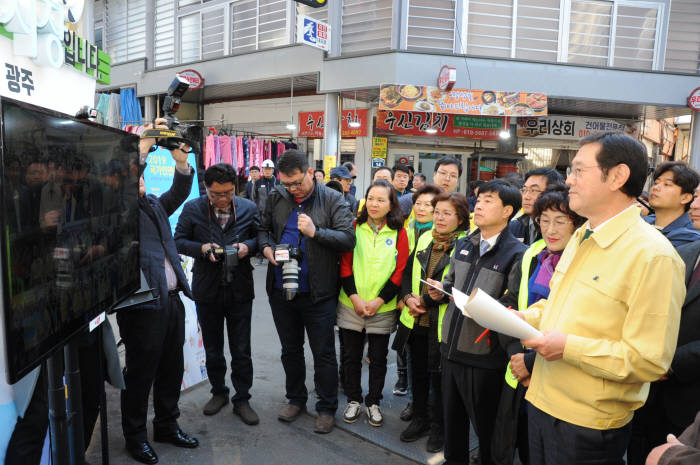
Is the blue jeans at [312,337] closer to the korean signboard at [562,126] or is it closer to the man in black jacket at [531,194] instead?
the man in black jacket at [531,194]

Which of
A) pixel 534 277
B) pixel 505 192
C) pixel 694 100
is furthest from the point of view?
pixel 694 100

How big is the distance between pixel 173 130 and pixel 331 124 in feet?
25.6

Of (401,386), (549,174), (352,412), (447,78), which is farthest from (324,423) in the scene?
(447,78)

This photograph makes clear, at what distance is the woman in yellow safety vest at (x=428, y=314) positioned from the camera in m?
3.24

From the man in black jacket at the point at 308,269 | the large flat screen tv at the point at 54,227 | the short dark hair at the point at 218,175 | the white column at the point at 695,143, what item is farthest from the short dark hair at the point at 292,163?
the white column at the point at 695,143

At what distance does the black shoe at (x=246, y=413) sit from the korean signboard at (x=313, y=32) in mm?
7662

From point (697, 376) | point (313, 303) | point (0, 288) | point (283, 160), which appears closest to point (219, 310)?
point (313, 303)

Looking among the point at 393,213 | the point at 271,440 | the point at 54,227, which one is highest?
the point at 54,227

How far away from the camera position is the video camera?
2805mm

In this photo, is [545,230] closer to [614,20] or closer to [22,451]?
[22,451]

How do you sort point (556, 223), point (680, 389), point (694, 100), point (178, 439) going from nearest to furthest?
point (680, 389) → point (556, 223) → point (178, 439) → point (694, 100)

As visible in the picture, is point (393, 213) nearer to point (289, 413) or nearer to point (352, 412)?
point (352, 412)

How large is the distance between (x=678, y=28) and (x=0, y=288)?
13296 millimetres

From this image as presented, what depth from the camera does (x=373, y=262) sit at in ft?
11.6
